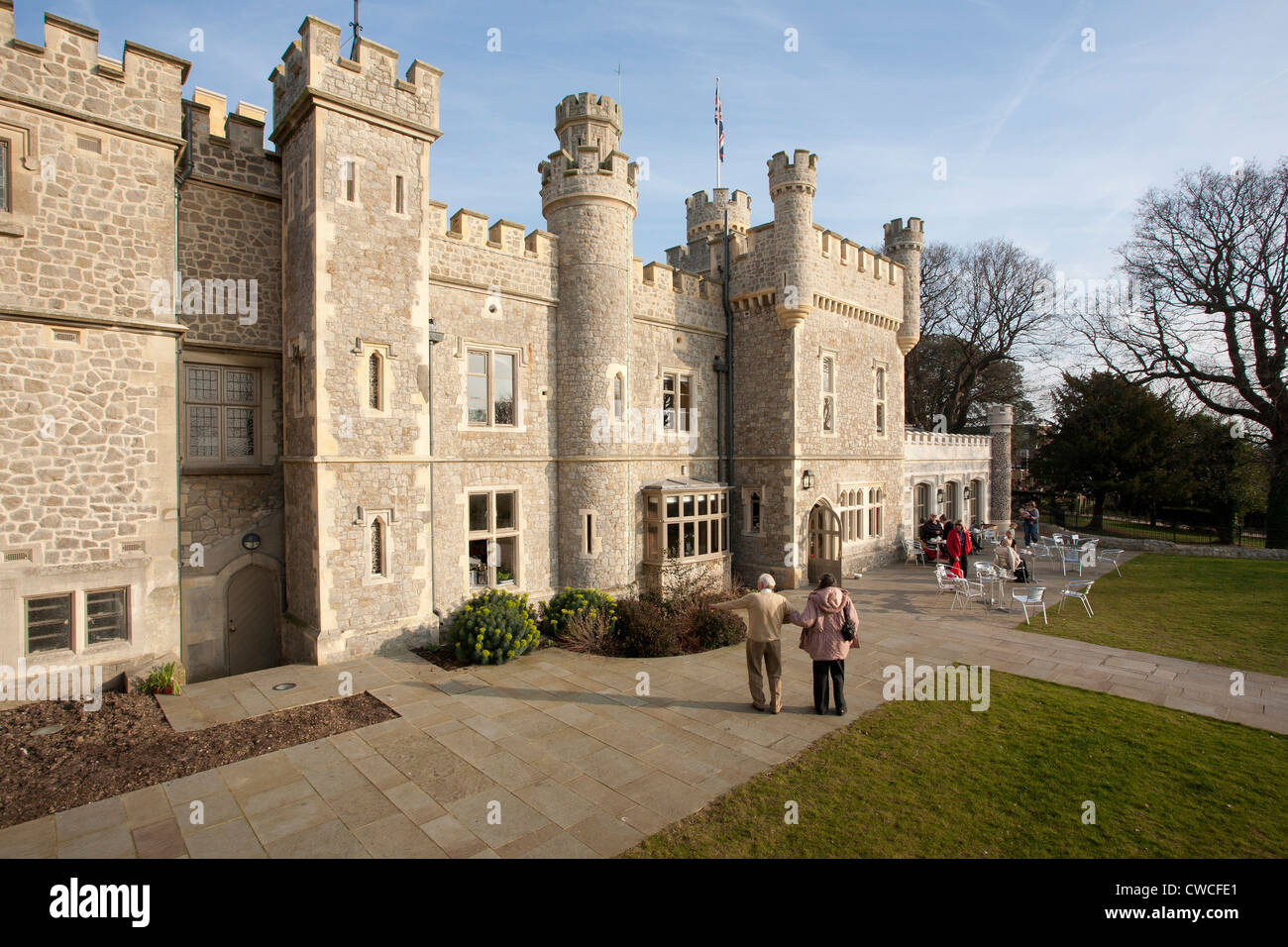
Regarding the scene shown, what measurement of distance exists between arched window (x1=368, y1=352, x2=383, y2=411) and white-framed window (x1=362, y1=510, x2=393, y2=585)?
1.76m

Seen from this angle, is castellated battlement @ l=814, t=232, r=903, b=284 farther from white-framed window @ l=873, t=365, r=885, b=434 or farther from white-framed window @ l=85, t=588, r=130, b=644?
white-framed window @ l=85, t=588, r=130, b=644

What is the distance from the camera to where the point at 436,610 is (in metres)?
11.1

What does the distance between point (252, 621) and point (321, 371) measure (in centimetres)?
458

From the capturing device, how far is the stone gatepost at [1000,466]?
27.6 metres

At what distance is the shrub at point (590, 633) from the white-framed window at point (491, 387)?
410 cm

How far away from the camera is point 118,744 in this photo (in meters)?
7.01

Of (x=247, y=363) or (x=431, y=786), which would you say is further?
(x=247, y=363)

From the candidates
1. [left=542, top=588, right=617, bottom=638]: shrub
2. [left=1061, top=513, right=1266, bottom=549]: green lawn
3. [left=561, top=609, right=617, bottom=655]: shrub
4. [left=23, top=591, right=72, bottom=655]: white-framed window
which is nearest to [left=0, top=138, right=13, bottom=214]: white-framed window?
[left=23, top=591, right=72, bottom=655]: white-framed window

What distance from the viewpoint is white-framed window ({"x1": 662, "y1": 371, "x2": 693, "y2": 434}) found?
1562 cm

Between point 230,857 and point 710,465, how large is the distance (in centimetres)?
1308

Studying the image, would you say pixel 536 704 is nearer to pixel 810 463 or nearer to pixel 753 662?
pixel 753 662

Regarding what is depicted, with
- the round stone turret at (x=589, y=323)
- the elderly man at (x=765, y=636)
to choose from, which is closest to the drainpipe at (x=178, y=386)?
the round stone turret at (x=589, y=323)

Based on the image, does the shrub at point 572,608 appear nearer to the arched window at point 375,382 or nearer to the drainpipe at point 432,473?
the drainpipe at point 432,473
